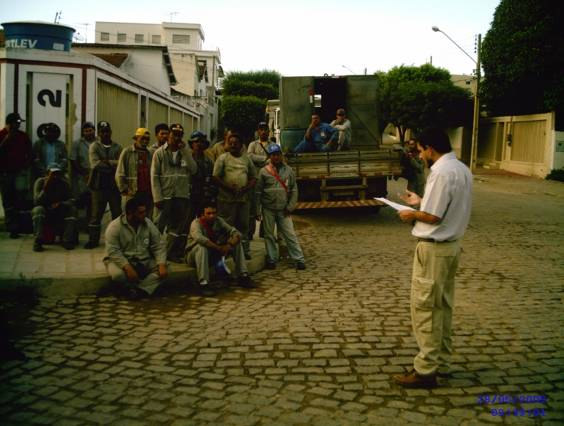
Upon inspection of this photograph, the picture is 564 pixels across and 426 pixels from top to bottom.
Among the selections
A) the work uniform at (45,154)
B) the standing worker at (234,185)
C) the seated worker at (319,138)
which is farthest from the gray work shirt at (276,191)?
the seated worker at (319,138)

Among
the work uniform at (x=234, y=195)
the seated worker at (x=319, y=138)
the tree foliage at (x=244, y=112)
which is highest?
the tree foliage at (x=244, y=112)

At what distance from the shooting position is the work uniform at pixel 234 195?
850 cm

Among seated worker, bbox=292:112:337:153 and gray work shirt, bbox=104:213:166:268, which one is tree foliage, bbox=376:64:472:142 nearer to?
seated worker, bbox=292:112:337:153

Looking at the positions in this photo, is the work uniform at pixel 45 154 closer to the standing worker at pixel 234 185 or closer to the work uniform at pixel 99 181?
the work uniform at pixel 99 181

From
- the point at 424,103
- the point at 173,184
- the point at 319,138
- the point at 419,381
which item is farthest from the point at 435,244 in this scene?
the point at 424,103

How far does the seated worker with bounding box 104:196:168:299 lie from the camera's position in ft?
22.7

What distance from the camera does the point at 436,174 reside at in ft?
14.3

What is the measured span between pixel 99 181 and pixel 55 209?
29.1 inches

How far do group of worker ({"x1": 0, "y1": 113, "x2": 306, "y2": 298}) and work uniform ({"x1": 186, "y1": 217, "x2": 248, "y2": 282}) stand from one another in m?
0.01

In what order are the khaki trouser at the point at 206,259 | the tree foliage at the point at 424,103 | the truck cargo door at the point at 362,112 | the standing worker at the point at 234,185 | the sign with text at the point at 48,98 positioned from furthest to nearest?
the tree foliage at the point at 424,103 < the truck cargo door at the point at 362,112 < the sign with text at the point at 48,98 < the standing worker at the point at 234,185 < the khaki trouser at the point at 206,259

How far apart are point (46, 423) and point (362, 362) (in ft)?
7.99

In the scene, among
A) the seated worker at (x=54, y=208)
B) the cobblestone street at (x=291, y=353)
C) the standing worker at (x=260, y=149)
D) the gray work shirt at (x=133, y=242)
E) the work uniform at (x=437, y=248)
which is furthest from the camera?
the standing worker at (x=260, y=149)

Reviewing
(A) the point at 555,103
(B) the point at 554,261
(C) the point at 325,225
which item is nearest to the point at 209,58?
(A) the point at 555,103

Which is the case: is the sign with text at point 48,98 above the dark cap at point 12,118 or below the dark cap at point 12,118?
above
